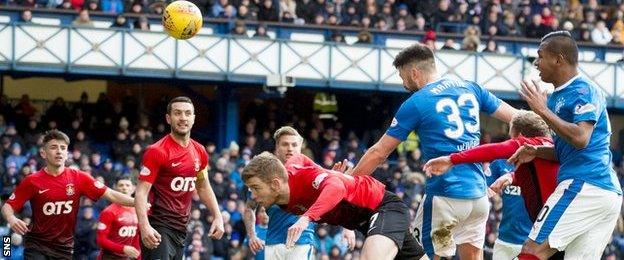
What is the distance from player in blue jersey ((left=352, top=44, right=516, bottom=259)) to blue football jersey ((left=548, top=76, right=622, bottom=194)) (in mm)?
1559

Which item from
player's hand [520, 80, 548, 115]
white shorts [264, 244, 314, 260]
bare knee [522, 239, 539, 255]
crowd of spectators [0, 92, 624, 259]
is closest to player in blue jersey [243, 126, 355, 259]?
white shorts [264, 244, 314, 260]

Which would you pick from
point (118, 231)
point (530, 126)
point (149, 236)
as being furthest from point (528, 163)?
point (118, 231)

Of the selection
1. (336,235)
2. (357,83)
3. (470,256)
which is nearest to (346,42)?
(357,83)

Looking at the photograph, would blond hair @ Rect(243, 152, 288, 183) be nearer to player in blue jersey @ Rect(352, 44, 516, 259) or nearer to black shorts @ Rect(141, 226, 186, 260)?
player in blue jersey @ Rect(352, 44, 516, 259)

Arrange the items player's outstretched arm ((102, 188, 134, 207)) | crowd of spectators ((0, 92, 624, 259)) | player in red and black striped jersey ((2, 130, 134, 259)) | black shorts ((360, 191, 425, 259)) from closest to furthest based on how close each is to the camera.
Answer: black shorts ((360, 191, 425, 259)) → player's outstretched arm ((102, 188, 134, 207)) → player in red and black striped jersey ((2, 130, 134, 259)) → crowd of spectators ((0, 92, 624, 259))

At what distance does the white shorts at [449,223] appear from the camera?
14.1m

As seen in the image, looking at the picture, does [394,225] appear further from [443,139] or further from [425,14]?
[425,14]

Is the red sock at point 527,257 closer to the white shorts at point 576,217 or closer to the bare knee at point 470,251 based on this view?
the white shorts at point 576,217

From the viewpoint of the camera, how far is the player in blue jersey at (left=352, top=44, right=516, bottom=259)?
13.8m

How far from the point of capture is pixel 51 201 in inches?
665

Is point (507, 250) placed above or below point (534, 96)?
below

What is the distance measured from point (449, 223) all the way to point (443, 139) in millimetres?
761

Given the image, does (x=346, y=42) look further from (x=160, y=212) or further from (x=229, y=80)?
(x=160, y=212)

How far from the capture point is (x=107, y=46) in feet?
108
